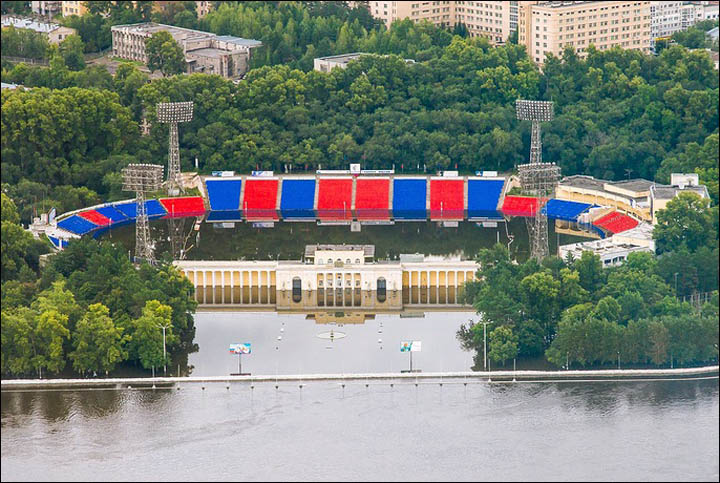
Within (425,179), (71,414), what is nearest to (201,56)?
(425,179)

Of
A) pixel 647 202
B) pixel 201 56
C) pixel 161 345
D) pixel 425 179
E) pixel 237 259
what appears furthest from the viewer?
pixel 201 56

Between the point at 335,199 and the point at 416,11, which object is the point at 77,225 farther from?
the point at 416,11

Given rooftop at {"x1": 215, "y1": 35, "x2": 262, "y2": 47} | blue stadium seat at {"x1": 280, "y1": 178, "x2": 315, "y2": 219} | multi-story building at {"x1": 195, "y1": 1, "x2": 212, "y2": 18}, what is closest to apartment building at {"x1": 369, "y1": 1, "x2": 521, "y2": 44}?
rooftop at {"x1": 215, "y1": 35, "x2": 262, "y2": 47}

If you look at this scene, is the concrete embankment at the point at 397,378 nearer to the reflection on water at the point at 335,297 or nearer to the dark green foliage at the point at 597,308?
the dark green foliage at the point at 597,308

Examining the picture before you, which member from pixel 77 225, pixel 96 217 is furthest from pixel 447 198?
pixel 77 225

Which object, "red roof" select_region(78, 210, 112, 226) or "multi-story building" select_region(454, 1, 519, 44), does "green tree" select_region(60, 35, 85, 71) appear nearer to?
"red roof" select_region(78, 210, 112, 226)

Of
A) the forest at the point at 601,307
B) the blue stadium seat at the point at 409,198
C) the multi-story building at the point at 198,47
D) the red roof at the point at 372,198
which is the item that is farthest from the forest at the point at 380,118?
the forest at the point at 601,307

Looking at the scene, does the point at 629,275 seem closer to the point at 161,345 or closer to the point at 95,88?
the point at 161,345
